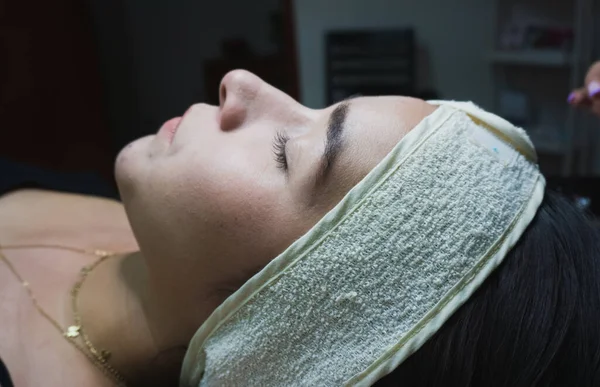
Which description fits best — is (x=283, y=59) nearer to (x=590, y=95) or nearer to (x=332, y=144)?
(x=590, y=95)

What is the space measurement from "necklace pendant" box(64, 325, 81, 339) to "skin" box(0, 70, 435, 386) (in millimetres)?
15

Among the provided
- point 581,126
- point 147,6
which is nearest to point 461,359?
point 581,126

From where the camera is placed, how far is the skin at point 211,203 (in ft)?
2.37

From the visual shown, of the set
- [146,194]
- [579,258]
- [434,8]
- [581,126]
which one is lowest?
[581,126]

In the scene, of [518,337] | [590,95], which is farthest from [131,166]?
[590,95]

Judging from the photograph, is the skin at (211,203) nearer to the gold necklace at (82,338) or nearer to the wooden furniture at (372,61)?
the gold necklace at (82,338)

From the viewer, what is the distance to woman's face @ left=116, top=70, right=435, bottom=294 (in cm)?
72

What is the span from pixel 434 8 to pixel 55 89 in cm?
162

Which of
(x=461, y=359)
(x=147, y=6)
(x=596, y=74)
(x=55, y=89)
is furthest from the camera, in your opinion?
(x=147, y=6)

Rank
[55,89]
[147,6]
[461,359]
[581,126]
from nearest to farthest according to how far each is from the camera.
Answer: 1. [461,359]
2. [581,126]
3. [55,89]
4. [147,6]

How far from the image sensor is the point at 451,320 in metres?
0.71

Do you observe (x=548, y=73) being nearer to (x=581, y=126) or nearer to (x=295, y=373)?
(x=581, y=126)

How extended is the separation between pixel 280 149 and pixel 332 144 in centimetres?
8

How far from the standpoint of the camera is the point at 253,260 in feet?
2.42
